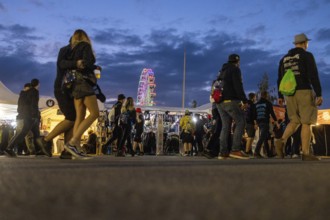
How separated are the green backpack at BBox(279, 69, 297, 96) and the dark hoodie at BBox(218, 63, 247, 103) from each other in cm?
93

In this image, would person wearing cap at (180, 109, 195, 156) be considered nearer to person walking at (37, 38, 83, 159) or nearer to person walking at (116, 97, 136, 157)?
person walking at (116, 97, 136, 157)

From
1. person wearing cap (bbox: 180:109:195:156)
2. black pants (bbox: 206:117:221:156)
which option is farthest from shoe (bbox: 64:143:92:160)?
person wearing cap (bbox: 180:109:195:156)

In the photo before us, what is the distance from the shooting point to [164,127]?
1992 centimetres

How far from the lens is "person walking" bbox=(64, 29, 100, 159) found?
5789 millimetres

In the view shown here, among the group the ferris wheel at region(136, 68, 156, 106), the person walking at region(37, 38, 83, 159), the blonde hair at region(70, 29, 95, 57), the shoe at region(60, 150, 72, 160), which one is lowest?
the shoe at region(60, 150, 72, 160)

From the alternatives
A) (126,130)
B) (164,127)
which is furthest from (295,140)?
(164,127)

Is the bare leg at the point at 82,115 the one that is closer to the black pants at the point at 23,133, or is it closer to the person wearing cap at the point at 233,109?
the person wearing cap at the point at 233,109

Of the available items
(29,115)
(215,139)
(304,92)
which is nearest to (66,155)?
(29,115)

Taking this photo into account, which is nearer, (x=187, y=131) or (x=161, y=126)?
(x=187, y=131)

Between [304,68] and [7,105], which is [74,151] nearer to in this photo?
[304,68]

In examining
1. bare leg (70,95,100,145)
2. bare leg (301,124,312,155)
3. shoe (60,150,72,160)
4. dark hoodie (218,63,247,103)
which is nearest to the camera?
bare leg (70,95,100,145)

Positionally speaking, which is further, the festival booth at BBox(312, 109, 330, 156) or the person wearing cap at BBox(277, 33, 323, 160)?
the festival booth at BBox(312, 109, 330, 156)

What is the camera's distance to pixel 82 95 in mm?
5793

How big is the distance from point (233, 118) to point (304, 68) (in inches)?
58.7
